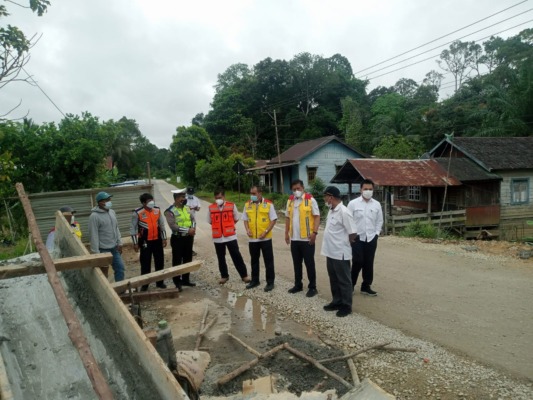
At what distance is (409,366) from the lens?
3756 mm

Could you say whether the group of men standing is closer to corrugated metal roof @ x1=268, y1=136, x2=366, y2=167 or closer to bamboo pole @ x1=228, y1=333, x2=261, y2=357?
bamboo pole @ x1=228, y1=333, x2=261, y2=357

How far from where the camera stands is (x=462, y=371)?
11.9 feet

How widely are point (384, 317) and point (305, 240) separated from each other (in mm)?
1626

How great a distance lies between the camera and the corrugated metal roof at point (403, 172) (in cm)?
1493

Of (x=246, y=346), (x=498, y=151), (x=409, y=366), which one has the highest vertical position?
(x=498, y=151)

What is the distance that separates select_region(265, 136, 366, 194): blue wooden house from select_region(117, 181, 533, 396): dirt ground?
1954 centimetres

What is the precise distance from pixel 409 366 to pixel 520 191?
17.0 meters

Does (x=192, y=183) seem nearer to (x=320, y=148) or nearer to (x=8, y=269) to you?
(x=320, y=148)

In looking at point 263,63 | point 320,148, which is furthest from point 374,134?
point 263,63

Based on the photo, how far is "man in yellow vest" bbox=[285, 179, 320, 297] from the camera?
5.88 metres

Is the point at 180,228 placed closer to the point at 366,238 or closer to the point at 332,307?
the point at 332,307

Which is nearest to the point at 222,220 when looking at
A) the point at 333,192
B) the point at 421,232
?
the point at 333,192

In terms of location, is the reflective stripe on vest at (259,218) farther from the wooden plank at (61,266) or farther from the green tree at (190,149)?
the green tree at (190,149)

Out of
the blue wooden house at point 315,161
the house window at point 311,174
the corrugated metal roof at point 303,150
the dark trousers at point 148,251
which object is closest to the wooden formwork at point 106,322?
the dark trousers at point 148,251
